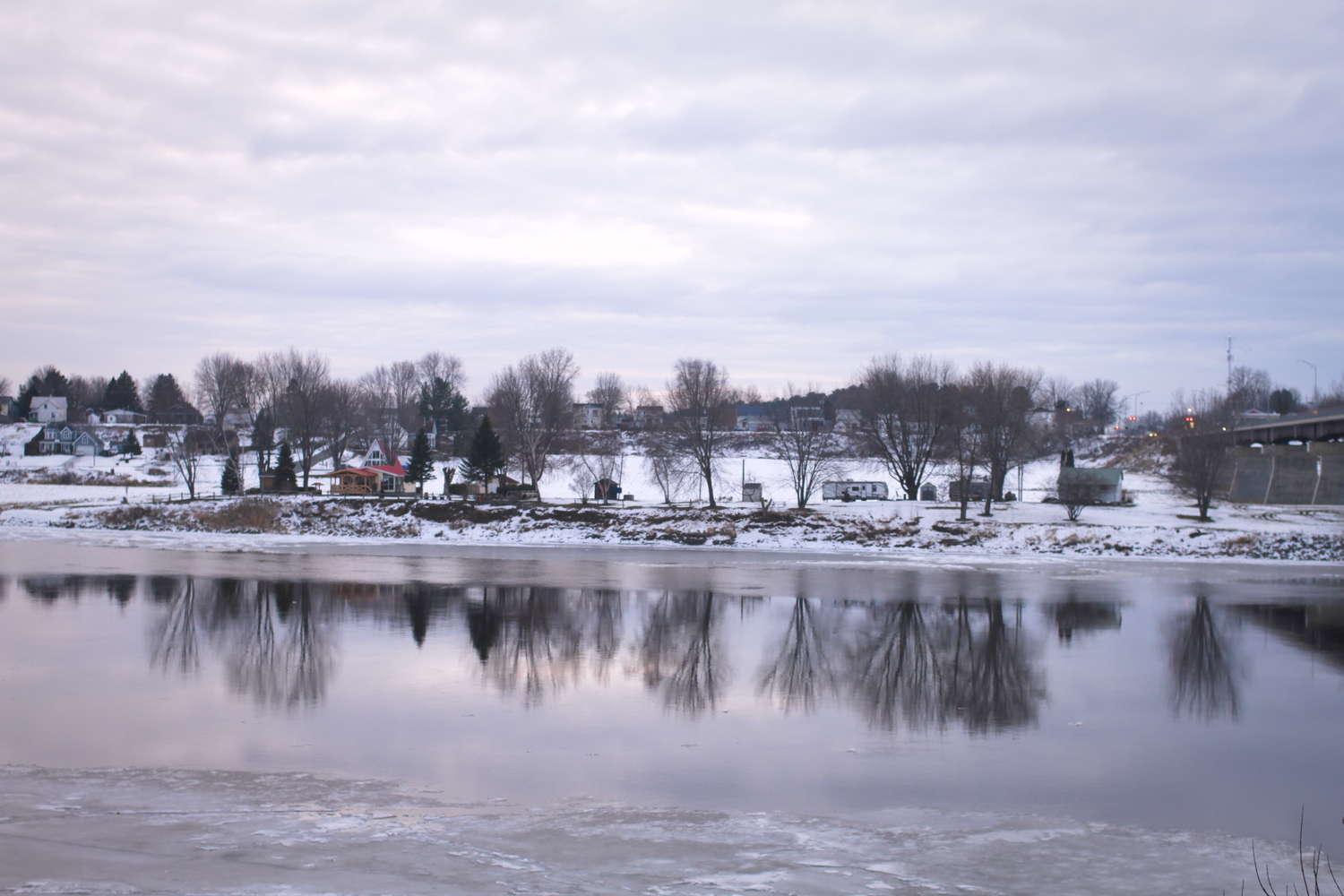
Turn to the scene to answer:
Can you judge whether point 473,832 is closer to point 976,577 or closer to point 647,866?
point 647,866

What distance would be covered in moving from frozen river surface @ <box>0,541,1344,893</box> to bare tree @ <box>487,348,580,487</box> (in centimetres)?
3833

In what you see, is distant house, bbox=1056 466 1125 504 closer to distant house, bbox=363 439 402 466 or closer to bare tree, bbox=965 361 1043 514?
bare tree, bbox=965 361 1043 514

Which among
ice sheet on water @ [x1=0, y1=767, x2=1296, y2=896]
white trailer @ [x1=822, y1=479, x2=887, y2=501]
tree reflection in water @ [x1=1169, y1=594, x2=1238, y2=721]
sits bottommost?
tree reflection in water @ [x1=1169, y1=594, x2=1238, y2=721]

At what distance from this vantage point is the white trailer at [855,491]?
5938 centimetres

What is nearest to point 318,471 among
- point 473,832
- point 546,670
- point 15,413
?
point 546,670

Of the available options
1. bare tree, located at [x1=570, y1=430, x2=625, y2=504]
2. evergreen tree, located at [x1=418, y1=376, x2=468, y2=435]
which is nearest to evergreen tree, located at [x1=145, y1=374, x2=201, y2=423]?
evergreen tree, located at [x1=418, y1=376, x2=468, y2=435]

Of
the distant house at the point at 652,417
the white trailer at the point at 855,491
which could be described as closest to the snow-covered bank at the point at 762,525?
the white trailer at the point at 855,491

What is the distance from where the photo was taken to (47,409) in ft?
437

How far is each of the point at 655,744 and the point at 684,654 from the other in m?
5.92

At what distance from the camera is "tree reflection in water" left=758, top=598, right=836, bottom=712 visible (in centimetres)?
1493

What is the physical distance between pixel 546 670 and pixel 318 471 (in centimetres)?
7177

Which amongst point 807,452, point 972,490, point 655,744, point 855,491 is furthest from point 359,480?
point 655,744

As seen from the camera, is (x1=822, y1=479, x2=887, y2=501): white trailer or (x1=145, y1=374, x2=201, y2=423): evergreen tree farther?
(x1=145, y1=374, x2=201, y2=423): evergreen tree

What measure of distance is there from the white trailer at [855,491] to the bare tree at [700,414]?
7.32m
